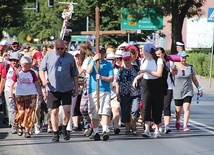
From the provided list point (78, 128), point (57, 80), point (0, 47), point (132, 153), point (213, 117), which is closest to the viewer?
point (132, 153)

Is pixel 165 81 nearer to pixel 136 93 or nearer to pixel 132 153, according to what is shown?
pixel 136 93

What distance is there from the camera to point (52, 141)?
14.0 meters

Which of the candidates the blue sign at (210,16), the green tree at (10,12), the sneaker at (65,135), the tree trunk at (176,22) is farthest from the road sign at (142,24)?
the sneaker at (65,135)

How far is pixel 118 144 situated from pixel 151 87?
158 cm

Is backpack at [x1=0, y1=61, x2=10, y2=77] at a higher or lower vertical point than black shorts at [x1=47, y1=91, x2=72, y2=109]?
higher

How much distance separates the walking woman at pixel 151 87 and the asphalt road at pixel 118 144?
0.40 m

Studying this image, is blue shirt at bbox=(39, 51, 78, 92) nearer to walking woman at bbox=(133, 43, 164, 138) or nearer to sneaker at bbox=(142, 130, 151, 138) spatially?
walking woman at bbox=(133, 43, 164, 138)

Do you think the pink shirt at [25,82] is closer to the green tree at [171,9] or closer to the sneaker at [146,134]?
the sneaker at [146,134]

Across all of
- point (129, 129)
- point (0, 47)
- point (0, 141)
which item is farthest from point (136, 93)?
point (0, 47)

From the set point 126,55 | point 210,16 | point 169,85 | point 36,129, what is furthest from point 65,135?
point 210,16

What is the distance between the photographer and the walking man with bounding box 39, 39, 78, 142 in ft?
45.5

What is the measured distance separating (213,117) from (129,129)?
15.3 ft

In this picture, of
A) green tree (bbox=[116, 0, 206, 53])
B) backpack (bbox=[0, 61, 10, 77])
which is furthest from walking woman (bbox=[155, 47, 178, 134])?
green tree (bbox=[116, 0, 206, 53])

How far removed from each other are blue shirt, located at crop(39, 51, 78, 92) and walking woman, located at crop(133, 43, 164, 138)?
1.38m
